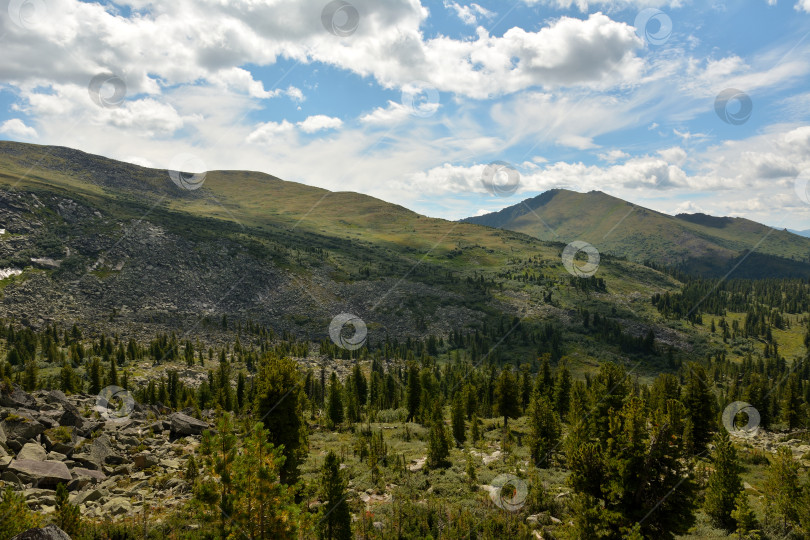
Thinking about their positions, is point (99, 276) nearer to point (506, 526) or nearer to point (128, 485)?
point (128, 485)

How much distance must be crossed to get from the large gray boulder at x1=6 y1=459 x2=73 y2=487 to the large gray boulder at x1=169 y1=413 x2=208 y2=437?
12998mm

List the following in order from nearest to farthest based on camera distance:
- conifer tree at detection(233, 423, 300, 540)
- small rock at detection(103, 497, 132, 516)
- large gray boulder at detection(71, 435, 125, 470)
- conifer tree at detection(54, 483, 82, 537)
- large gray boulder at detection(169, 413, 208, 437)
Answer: conifer tree at detection(233, 423, 300, 540), conifer tree at detection(54, 483, 82, 537), small rock at detection(103, 497, 132, 516), large gray boulder at detection(71, 435, 125, 470), large gray boulder at detection(169, 413, 208, 437)

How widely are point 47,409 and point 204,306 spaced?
145 metres

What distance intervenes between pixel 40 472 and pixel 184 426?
14.6m

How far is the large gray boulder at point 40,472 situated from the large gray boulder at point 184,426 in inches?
512

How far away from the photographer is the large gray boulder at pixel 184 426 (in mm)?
37812

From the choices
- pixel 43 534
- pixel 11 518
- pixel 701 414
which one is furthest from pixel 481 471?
pixel 11 518

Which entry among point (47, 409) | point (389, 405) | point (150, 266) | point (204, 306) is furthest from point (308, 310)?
point (47, 409)

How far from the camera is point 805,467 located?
3581 cm

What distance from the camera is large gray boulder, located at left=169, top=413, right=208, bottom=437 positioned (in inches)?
1489

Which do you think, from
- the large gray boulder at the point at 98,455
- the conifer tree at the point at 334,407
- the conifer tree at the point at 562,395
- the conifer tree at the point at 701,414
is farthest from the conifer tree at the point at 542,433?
the large gray boulder at the point at 98,455

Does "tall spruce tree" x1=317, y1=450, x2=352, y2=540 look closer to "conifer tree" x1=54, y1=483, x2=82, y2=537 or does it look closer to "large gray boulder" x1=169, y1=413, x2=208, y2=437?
"conifer tree" x1=54, y1=483, x2=82, y2=537

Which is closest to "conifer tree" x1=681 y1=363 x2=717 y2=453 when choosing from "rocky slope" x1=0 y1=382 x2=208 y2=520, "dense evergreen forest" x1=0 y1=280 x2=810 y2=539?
"dense evergreen forest" x1=0 y1=280 x2=810 y2=539

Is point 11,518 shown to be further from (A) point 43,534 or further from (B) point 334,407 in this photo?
(B) point 334,407
